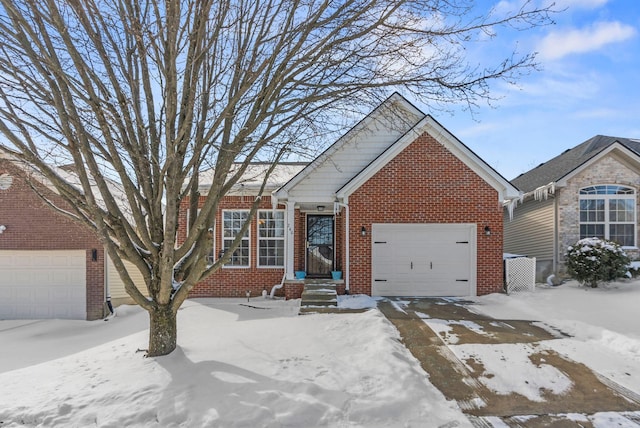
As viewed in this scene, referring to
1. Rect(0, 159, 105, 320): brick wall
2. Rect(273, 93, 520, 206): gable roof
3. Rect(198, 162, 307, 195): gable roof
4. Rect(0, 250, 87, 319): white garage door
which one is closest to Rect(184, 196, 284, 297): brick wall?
Rect(198, 162, 307, 195): gable roof

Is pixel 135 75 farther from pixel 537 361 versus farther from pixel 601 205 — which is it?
pixel 601 205

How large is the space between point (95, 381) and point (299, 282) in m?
6.51

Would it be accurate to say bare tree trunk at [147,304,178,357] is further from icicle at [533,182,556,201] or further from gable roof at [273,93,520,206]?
icicle at [533,182,556,201]

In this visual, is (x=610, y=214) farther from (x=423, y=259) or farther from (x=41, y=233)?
(x=41, y=233)

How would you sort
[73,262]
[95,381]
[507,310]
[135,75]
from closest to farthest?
[95,381]
[135,75]
[507,310]
[73,262]

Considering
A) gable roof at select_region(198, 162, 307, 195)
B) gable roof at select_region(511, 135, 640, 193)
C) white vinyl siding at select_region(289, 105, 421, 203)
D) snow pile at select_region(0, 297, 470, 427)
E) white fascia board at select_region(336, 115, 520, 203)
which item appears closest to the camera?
snow pile at select_region(0, 297, 470, 427)

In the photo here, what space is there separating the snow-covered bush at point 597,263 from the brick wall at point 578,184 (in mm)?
2219

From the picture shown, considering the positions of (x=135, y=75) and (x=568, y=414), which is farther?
(x=135, y=75)

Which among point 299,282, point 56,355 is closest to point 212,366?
point 56,355

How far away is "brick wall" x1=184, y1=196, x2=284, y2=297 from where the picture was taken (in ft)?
37.9

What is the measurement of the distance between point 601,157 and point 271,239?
38.7 feet

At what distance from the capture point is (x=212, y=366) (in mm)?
4824

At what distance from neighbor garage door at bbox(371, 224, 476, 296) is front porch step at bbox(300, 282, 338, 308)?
149 centimetres

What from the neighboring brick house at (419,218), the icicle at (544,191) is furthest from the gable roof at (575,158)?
the neighboring brick house at (419,218)
